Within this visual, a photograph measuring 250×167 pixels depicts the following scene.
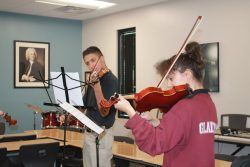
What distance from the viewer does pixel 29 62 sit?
7289 millimetres

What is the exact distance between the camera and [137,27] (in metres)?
6.85

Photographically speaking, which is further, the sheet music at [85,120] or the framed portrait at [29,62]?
the framed portrait at [29,62]

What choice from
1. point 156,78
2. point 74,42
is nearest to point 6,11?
point 74,42

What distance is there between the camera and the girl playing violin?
1641mm

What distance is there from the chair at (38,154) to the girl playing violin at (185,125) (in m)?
2.25

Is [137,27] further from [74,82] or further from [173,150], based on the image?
[173,150]

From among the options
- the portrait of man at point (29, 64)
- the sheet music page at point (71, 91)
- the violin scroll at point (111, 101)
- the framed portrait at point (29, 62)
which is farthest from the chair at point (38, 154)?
the portrait of man at point (29, 64)

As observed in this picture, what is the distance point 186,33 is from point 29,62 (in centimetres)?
324

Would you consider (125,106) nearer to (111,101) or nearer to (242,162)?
(111,101)

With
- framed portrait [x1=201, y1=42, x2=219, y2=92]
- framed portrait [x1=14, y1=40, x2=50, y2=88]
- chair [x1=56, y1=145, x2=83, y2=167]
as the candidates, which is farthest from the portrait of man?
framed portrait [x1=201, y1=42, x2=219, y2=92]

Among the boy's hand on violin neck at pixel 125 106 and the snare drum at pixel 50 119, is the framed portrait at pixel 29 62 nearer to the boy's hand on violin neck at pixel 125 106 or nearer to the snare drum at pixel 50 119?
the snare drum at pixel 50 119

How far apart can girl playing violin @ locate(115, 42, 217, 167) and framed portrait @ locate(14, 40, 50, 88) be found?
5598mm

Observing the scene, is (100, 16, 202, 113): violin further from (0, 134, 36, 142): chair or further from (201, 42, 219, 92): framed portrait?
(201, 42, 219, 92): framed portrait

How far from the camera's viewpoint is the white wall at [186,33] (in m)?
5.10
